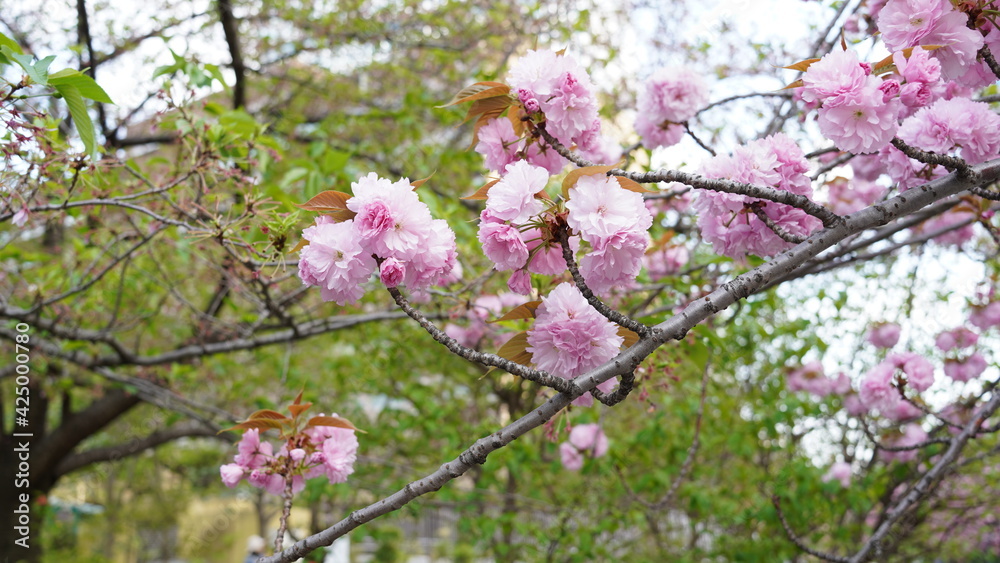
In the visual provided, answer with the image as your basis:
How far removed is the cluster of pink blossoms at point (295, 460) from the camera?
5.32ft

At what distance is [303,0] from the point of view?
5.01 m

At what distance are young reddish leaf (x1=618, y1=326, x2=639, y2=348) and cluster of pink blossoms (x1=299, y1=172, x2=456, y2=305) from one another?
38cm

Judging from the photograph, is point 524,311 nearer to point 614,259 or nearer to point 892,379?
point 614,259

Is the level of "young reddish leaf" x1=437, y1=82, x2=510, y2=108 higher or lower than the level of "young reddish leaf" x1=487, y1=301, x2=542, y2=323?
higher

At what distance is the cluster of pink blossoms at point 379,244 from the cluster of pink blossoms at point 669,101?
123 centimetres

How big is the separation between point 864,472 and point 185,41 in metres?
5.39

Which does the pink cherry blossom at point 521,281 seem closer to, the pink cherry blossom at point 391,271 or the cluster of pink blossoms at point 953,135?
the pink cherry blossom at point 391,271

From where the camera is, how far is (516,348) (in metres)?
1.32

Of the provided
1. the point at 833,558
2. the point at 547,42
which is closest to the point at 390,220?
the point at 833,558

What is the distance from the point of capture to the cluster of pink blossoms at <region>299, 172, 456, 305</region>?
1156mm

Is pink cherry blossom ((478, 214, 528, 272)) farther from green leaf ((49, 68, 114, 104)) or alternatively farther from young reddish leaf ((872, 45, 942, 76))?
green leaf ((49, 68, 114, 104))

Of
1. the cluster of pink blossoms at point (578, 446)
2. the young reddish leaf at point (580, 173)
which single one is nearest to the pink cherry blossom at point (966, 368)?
the cluster of pink blossoms at point (578, 446)

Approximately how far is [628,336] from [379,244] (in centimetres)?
54

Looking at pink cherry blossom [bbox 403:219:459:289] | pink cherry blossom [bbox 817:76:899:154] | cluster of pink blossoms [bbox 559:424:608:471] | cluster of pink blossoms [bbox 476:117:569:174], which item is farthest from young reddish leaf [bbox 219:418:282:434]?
cluster of pink blossoms [bbox 559:424:608:471]
